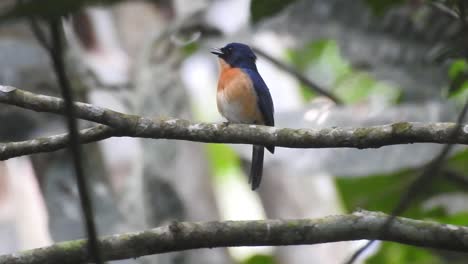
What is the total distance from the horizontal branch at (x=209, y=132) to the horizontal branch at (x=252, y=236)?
0.98 feet

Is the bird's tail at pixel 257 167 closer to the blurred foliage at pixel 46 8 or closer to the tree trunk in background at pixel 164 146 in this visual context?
the tree trunk in background at pixel 164 146

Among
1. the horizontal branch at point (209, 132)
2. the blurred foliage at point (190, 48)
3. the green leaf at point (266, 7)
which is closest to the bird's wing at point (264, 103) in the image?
the blurred foliage at point (190, 48)

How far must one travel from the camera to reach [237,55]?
6027 millimetres

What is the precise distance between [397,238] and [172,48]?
13.9ft

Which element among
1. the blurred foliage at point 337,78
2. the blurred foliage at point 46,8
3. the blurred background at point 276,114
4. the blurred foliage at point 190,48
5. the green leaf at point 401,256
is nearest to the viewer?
the blurred foliage at point 46,8

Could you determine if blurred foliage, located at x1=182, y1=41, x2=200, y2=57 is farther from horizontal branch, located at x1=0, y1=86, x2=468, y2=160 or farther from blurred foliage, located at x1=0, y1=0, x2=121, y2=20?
blurred foliage, located at x1=0, y1=0, x2=121, y2=20

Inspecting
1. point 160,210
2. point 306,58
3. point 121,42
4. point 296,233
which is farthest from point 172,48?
point 296,233

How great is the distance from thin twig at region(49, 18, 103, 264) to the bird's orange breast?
337 centimetres

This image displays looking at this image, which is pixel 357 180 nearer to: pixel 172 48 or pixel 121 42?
pixel 172 48

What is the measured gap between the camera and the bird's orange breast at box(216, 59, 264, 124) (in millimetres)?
5406

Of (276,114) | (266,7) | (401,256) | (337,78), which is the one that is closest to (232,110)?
(276,114)

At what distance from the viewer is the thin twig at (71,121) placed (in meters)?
1.55

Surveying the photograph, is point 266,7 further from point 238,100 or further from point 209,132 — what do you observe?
point 238,100

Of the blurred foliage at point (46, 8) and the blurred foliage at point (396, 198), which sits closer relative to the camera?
the blurred foliage at point (46, 8)
